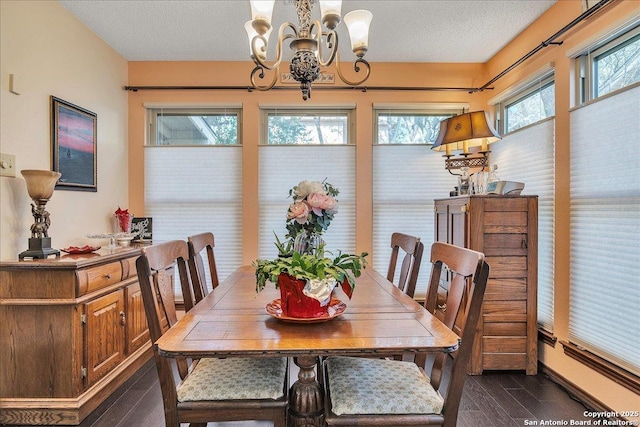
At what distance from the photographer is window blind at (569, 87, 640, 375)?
1918 millimetres

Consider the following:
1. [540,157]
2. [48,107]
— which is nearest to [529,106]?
[540,157]

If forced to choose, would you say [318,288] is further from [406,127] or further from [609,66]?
[406,127]

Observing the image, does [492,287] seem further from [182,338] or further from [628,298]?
[182,338]

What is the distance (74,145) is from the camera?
2686 millimetres

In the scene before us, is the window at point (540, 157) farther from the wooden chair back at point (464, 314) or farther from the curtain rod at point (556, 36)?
the wooden chair back at point (464, 314)

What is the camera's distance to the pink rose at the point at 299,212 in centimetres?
154

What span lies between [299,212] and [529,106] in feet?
8.38

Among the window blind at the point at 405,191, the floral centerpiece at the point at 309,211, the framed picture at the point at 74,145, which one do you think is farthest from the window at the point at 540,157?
the framed picture at the point at 74,145

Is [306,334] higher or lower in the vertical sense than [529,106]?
lower

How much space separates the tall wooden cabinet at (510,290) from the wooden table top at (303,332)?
130 centimetres

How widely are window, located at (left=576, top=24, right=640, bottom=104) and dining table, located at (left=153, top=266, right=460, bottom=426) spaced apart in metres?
1.93

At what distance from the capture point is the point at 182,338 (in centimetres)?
113

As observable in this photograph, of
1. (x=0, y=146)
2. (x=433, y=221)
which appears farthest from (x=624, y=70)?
(x=0, y=146)

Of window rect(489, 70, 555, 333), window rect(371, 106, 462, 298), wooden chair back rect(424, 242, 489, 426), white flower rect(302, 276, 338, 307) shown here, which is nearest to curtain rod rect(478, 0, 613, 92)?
window rect(489, 70, 555, 333)
